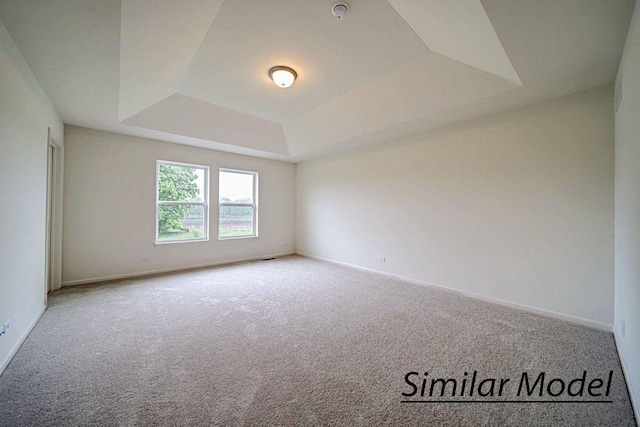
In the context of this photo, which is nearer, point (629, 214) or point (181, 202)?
point (629, 214)

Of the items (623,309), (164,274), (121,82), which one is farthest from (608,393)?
(164,274)

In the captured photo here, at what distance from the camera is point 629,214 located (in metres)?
1.92

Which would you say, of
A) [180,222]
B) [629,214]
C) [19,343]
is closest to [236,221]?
[180,222]

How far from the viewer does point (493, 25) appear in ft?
6.42

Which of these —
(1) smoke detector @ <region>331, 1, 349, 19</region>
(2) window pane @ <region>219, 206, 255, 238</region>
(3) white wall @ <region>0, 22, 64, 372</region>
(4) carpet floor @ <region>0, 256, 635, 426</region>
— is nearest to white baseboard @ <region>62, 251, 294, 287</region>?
(4) carpet floor @ <region>0, 256, 635, 426</region>

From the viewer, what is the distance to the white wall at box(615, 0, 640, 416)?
1.65m

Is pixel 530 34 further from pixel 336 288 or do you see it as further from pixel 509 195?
pixel 336 288

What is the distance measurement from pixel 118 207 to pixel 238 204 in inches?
84.4

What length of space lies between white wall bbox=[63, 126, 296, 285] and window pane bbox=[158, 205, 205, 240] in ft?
0.55

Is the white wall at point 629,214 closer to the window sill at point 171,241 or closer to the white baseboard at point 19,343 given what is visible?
the white baseboard at point 19,343

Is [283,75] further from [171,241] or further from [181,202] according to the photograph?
[171,241]

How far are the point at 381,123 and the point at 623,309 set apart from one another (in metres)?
3.20

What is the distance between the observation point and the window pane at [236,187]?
560cm

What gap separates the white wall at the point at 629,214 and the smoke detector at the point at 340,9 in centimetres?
188
